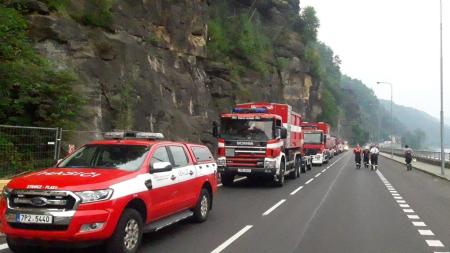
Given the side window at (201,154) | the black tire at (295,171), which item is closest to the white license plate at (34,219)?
the side window at (201,154)

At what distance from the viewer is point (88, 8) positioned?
25.0 metres

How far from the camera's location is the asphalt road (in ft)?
27.7

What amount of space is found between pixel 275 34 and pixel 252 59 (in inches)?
744

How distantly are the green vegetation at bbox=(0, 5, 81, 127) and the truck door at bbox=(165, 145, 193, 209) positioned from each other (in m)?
7.68

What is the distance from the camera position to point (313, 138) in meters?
40.3

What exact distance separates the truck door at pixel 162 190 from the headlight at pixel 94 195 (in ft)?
3.78

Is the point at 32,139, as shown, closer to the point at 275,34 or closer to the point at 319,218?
the point at 319,218

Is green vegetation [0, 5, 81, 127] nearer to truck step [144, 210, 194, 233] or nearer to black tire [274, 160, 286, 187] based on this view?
black tire [274, 160, 286, 187]

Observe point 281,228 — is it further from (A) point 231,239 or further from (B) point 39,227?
(B) point 39,227

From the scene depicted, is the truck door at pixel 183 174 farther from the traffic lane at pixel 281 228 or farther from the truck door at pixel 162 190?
the traffic lane at pixel 281 228

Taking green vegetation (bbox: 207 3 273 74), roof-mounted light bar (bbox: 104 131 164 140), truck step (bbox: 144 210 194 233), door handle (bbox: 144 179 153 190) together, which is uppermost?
green vegetation (bbox: 207 3 273 74)

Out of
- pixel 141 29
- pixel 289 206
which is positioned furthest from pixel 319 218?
pixel 141 29

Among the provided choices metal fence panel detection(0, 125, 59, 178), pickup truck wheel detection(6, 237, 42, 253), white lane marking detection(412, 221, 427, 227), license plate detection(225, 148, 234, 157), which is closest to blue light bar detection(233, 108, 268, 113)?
license plate detection(225, 148, 234, 157)

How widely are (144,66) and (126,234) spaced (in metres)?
21.2
